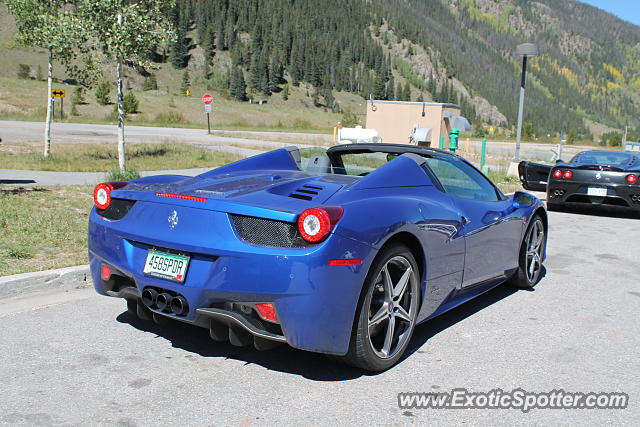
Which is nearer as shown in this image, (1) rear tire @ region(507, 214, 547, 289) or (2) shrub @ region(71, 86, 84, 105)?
(1) rear tire @ region(507, 214, 547, 289)

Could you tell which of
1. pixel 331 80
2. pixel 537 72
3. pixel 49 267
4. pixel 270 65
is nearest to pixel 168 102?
pixel 270 65

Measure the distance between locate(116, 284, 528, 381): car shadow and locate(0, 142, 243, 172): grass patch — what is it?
1141 cm

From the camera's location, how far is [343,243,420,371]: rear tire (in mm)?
3746

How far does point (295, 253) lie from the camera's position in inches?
135

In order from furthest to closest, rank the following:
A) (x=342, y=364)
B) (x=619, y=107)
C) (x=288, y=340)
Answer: (x=619, y=107), (x=342, y=364), (x=288, y=340)

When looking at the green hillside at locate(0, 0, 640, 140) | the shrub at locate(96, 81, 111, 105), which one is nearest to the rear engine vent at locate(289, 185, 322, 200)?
the green hillside at locate(0, 0, 640, 140)

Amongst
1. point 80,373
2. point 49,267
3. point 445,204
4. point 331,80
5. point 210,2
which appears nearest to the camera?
point 80,373

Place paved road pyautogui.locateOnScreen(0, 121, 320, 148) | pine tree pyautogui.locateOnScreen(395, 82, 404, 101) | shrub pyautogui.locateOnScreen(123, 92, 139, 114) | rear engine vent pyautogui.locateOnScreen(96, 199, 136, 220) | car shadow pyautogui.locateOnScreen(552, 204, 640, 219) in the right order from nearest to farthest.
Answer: rear engine vent pyautogui.locateOnScreen(96, 199, 136, 220) < car shadow pyautogui.locateOnScreen(552, 204, 640, 219) < paved road pyautogui.locateOnScreen(0, 121, 320, 148) < shrub pyautogui.locateOnScreen(123, 92, 139, 114) < pine tree pyautogui.locateOnScreen(395, 82, 404, 101)

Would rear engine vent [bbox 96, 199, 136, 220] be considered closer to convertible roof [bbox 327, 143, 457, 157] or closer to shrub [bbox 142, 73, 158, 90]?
convertible roof [bbox 327, 143, 457, 157]

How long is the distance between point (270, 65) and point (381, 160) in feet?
365

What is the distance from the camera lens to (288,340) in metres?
3.52

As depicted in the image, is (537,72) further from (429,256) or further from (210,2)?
(429,256)

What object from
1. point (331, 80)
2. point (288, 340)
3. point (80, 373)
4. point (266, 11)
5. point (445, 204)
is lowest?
point (80, 373)

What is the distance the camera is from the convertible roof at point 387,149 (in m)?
5.19
